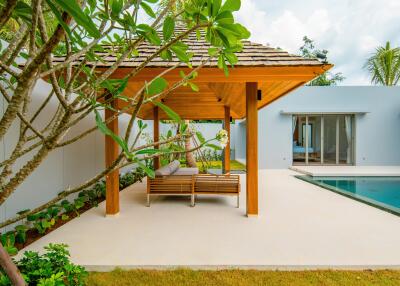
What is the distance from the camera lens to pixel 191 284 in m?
2.80

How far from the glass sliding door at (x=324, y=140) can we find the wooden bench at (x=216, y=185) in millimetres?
9953

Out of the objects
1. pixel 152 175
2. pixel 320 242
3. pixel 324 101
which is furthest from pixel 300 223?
pixel 324 101

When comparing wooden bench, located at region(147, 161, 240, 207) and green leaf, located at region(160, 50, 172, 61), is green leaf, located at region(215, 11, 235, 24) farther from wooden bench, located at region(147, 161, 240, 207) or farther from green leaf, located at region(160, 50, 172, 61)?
wooden bench, located at region(147, 161, 240, 207)

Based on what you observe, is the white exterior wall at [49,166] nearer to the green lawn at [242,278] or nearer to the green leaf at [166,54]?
the green lawn at [242,278]

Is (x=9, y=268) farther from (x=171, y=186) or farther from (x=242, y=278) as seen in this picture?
(x=171, y=186)

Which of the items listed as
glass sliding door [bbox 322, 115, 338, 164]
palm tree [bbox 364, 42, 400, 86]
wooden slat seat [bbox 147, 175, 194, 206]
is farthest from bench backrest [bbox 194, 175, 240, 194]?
palm tree [bbox 364, 42, 400, 86]

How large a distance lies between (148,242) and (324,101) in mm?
13601

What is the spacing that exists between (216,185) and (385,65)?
1909cm

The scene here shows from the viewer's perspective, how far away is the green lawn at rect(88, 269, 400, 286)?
282 centimetres

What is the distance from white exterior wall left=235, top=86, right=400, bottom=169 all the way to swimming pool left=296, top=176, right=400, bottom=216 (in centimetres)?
396

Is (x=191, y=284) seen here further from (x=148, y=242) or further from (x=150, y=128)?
(x=150, y=128)

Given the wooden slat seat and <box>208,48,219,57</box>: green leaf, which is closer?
<box>208,48,219,57</box>: green leaf

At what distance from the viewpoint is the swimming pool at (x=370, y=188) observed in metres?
6.57

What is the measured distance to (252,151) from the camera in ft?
17.1
